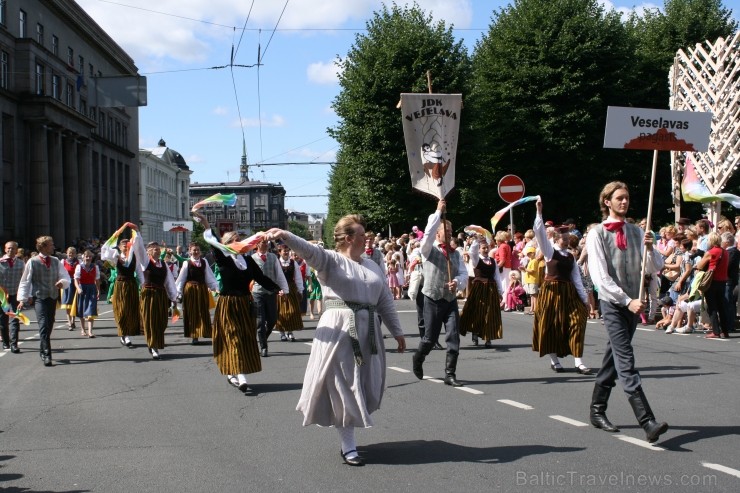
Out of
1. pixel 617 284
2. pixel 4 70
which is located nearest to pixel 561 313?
pixel 617 284

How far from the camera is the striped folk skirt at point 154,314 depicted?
1331 centimetres

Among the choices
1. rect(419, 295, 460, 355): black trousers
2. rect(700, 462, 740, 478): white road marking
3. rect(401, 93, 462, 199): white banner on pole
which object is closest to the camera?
rect(700, 462, 740, 478): white road marking

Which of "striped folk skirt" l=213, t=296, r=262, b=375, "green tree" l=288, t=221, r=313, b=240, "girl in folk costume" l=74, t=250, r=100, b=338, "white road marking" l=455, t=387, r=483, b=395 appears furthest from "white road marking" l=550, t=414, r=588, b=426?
"green tree" l=288, t=221, r=313, b=240

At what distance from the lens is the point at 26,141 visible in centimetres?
4553

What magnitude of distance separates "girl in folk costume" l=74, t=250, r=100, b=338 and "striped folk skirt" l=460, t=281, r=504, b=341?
8.30 meters

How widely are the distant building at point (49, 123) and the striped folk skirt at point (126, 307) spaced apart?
17233 millimetres

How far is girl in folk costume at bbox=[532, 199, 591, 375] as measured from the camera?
10500 millimetres

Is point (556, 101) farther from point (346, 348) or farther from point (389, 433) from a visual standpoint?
point (346, 348)

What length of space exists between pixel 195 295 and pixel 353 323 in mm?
9099

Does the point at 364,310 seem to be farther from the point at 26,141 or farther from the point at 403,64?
the point at 26,141

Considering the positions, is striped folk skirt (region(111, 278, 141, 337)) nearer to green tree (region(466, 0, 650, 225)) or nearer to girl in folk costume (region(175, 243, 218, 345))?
girl in folk costume (region(175, 243, 218, 345))

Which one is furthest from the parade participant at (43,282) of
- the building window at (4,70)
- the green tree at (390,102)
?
the building window at (4,70)

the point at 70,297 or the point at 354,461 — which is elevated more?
the point at 70,297

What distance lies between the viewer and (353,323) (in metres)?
6.31
